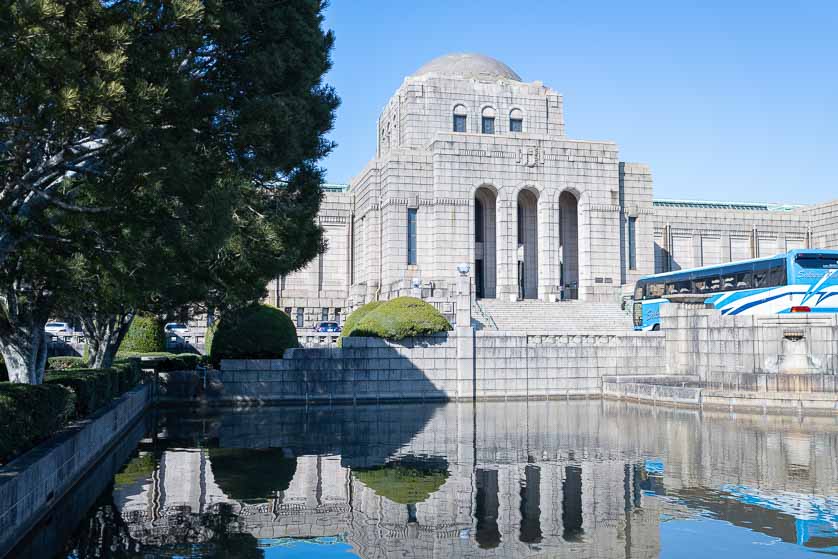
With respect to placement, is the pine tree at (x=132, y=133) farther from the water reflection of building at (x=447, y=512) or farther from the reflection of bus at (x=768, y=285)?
the reflection of bus at (x=768, y=285)

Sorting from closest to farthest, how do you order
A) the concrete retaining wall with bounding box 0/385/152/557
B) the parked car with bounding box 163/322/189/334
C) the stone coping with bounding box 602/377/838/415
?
the concrete retaining wall with bounding box 0/385/152/557, the stone coping with bounding box 602/377/838/415, the parked car with bounding box 163/322/189/334

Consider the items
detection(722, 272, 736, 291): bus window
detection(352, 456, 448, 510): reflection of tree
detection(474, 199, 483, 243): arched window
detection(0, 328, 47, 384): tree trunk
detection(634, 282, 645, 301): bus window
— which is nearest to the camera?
detection(352, 456, 448, 510): reflection of tree

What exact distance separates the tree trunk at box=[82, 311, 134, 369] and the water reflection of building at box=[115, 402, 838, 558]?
458cm

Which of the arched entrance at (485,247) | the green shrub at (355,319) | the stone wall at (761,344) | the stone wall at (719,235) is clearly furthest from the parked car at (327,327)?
the stone wall at (719,235)

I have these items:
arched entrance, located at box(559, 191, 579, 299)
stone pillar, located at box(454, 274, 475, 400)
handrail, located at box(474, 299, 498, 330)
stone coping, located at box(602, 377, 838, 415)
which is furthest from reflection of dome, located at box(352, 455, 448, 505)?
arched entrance, located at box(559, 191, 579, 299)

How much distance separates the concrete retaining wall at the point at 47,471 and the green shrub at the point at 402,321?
1207 cm

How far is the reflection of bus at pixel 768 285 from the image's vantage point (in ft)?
89.2

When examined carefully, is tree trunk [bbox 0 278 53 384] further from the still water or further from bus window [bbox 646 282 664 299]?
bus window [bbox 646 282 664 299]

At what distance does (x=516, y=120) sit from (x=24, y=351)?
34.8m

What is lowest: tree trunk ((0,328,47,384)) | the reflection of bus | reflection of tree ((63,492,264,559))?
reflection of tree ((63,492,264,559))

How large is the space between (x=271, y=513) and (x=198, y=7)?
21.8 ft

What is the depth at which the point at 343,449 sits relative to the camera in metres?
16.6

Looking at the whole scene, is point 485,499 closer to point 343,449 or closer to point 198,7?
point 343,449

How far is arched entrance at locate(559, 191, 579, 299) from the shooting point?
4466 centimetres
